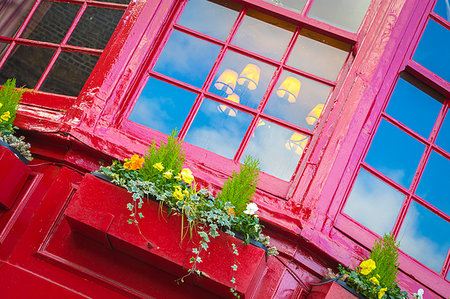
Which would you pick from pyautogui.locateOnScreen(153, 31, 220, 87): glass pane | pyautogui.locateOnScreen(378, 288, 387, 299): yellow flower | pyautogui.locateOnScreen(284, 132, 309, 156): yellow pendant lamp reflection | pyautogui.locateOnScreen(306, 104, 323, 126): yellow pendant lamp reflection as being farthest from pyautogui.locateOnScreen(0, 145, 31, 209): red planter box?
pyautogui.locateOnScreen(378, 288, 387, 299): yellow flower

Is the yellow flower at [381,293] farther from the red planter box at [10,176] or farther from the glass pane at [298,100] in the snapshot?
the red planter box at [10,176]

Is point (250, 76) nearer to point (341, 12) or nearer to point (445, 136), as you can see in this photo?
point (341, 12)

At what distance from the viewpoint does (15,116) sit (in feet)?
9.64

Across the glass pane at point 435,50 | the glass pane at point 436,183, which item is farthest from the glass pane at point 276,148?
the glass pane at point 435,50

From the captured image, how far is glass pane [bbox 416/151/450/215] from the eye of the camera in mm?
3369

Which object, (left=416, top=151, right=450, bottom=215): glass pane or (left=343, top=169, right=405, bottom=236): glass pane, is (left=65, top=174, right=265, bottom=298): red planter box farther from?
(left=416, top=151, right=450, bottom=215): glass pane

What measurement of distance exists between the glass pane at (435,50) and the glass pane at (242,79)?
52.0 inches

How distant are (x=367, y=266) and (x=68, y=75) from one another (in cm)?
289

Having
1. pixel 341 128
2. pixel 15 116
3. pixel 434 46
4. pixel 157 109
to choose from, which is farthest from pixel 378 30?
pixel 15 116

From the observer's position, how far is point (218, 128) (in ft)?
10.4

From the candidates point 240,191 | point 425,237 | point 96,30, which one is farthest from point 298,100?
point 96,30

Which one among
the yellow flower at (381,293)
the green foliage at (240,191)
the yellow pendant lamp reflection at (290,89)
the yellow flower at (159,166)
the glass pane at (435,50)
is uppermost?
the glass pane at (435,50)

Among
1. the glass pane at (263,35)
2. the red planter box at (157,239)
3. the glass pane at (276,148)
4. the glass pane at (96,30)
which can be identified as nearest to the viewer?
the red planter box at (157,239)

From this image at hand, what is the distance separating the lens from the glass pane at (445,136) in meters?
3.52
